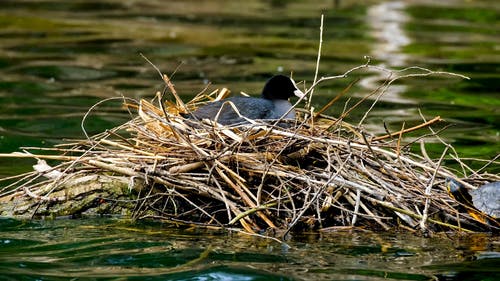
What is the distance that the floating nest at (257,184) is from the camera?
26.0 ft

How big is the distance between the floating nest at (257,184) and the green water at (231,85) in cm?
20

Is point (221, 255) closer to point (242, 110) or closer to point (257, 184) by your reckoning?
point (257, 184)

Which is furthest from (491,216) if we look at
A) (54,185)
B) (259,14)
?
(259,14)

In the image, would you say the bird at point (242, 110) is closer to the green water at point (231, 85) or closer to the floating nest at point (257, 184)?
the floating nest at point (257, 184)

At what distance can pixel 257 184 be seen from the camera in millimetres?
8172

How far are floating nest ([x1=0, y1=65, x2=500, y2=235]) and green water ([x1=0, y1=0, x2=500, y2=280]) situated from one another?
0.66 ft

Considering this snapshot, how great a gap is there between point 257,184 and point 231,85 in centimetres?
825

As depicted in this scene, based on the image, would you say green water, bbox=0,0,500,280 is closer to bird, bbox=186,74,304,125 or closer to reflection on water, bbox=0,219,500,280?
reflection on water, bbox=0,219,500,280

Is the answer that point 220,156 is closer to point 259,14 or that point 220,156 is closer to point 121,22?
point 121,22

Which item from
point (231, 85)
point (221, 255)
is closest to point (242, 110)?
point (221, 255)

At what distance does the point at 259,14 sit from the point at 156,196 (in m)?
18.4

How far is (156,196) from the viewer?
27.1 ft

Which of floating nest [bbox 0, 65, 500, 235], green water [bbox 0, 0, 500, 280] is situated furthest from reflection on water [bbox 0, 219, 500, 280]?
floating nest [bbox 0, 65, 500, 235]

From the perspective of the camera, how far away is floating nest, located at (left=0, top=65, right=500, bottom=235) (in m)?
7.91
